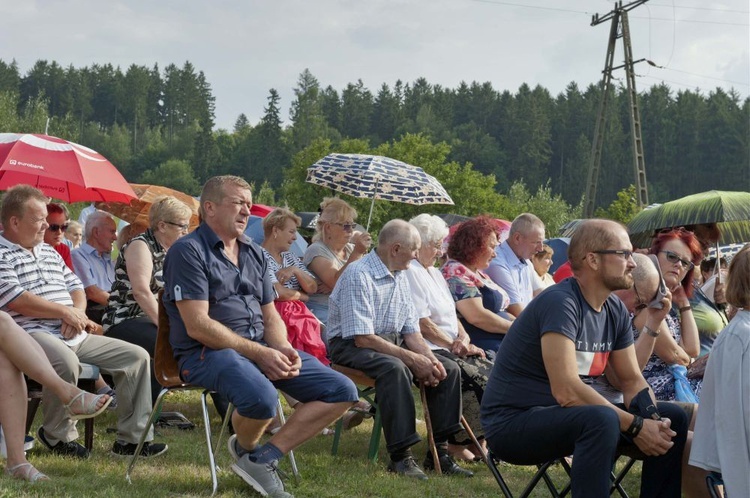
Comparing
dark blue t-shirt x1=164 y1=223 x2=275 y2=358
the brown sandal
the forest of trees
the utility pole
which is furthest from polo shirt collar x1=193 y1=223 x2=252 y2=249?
the forest of trees

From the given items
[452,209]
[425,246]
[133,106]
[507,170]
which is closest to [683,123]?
[507,170]

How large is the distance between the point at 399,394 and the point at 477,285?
140 centimetres

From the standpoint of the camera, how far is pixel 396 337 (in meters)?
5.69

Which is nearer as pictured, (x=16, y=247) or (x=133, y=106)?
(x=16, y=247)

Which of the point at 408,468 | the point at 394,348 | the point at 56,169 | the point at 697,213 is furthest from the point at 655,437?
the point at 56,169

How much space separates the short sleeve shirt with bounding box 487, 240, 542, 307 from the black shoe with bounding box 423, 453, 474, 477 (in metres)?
1.74

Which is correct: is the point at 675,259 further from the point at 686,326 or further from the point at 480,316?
the point at 480,316

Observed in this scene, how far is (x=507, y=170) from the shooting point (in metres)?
94.1

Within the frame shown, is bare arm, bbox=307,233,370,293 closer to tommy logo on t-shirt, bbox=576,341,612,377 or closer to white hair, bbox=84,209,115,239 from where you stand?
white hair, bbox=84,209,115,239

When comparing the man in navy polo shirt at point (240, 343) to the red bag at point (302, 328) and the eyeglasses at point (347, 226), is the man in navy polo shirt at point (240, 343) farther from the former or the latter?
the eyeglasses at point (347, 226)

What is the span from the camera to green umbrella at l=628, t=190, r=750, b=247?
7648mm

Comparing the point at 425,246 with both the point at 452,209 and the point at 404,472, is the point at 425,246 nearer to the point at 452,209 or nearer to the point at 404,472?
the point at 404,472

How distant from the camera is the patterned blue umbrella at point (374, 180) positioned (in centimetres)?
964

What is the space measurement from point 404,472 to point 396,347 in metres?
0.75
